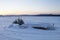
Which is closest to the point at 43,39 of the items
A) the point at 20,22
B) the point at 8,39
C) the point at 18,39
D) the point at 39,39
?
the point at 39,39

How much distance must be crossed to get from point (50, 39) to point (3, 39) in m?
2.05

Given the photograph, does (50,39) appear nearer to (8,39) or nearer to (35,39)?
(35,39)

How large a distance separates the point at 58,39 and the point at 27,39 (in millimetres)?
1349

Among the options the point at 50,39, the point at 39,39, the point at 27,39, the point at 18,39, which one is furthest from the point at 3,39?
the point at 50,39

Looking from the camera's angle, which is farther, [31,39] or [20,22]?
[20,22]

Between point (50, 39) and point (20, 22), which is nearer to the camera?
point (50, 39)

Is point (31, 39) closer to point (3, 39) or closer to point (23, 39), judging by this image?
point (23, 39)

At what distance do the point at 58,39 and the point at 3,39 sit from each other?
7.85 ft

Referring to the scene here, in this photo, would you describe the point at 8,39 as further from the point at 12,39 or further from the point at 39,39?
the point at 39,39

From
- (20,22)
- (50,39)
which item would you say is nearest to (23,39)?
(50,39)

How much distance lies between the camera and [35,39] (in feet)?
20.7

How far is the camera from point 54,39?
622 cm

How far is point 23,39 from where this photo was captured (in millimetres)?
6289

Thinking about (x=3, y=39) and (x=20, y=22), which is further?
(x=20, y=22)
